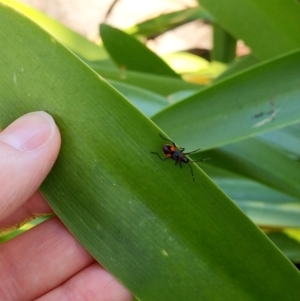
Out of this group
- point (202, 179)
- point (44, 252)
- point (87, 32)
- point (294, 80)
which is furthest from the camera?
point (87, 32)

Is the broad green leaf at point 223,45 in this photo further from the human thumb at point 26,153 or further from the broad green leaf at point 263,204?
the human thumb at point 26,153

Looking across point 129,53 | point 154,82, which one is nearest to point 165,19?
point 129,53

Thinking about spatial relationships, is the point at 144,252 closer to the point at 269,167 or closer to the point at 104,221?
the point at 104,221

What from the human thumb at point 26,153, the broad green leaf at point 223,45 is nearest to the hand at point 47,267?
the human thumb at point 26,153

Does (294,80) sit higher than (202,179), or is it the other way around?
(294,80)

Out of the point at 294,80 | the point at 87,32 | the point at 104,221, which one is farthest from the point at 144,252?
the point at 87,32

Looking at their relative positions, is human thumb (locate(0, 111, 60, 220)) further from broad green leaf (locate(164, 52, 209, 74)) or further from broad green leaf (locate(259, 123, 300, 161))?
broad green leaf (locate(164, 52, 209, 74))
